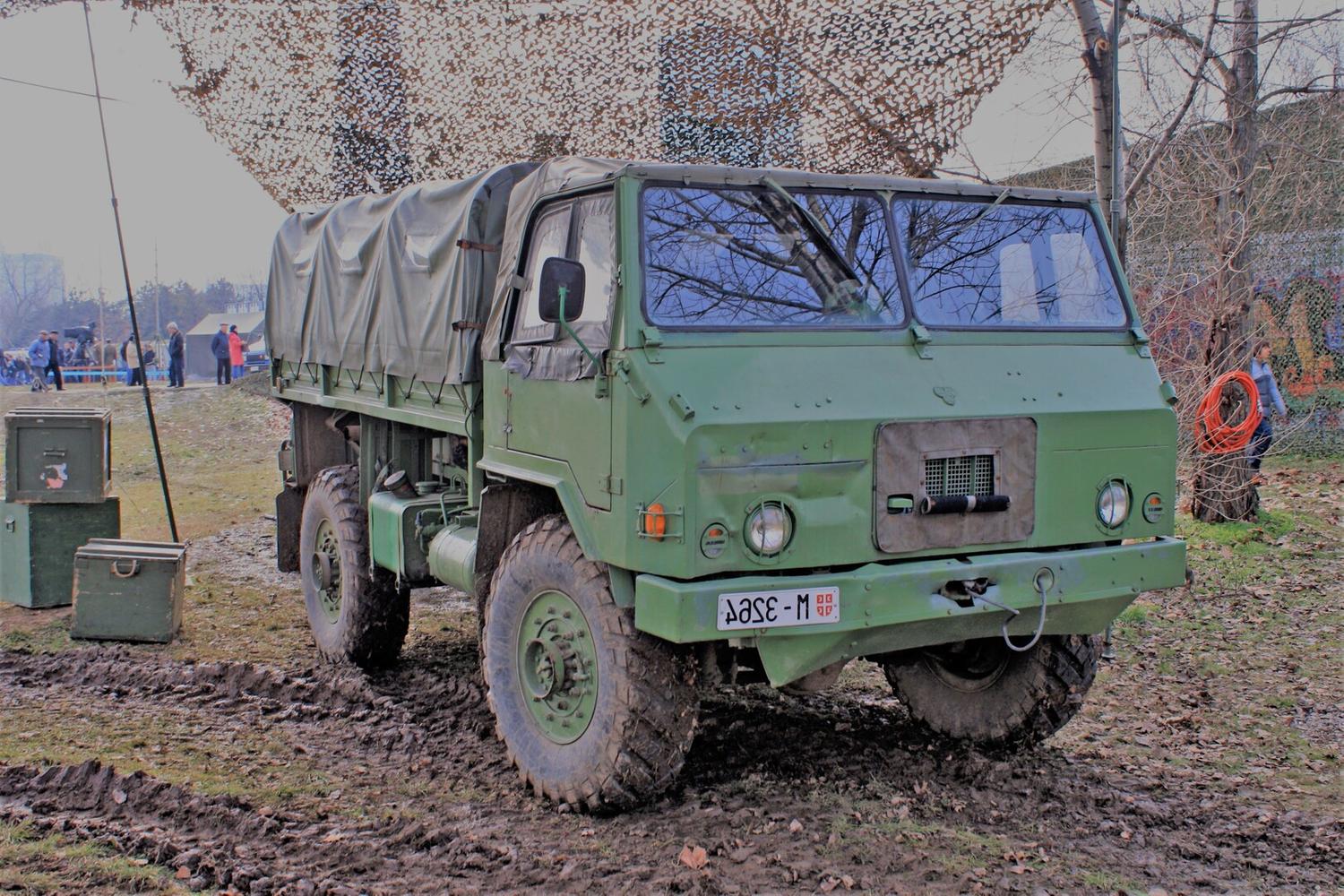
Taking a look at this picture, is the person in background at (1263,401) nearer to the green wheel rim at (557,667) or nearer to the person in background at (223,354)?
the green wheel rim at (557,667)

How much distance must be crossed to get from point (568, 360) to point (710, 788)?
177 centimetres

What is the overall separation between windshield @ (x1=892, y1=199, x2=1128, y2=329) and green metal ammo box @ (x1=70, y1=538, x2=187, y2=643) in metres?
4.95

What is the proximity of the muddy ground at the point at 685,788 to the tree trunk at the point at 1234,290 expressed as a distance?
2.62 m

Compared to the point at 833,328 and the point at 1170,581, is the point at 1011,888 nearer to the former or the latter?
the point at 1170,581

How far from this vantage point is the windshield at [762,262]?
436 centimetres

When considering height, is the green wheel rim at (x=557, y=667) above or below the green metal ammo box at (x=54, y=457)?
below

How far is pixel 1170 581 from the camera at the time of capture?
183 inches

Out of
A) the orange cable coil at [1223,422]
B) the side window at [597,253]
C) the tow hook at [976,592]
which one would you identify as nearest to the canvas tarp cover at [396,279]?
the side window at [597,253]

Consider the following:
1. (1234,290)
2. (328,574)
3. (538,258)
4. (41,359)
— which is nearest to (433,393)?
(538,258)

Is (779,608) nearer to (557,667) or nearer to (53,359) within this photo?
(557,667)

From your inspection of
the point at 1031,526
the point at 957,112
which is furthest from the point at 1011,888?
the point at 957,112

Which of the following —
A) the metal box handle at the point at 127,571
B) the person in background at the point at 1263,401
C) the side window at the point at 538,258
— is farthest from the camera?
the person in background at the point at 1263,401

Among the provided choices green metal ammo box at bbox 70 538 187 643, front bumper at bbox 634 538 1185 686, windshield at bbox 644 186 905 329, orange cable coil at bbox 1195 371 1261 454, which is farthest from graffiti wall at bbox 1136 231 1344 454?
green metal ammo box at bbox 70 538 187 643

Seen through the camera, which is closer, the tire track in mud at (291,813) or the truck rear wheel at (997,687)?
the tire track in mud at (291,813)
